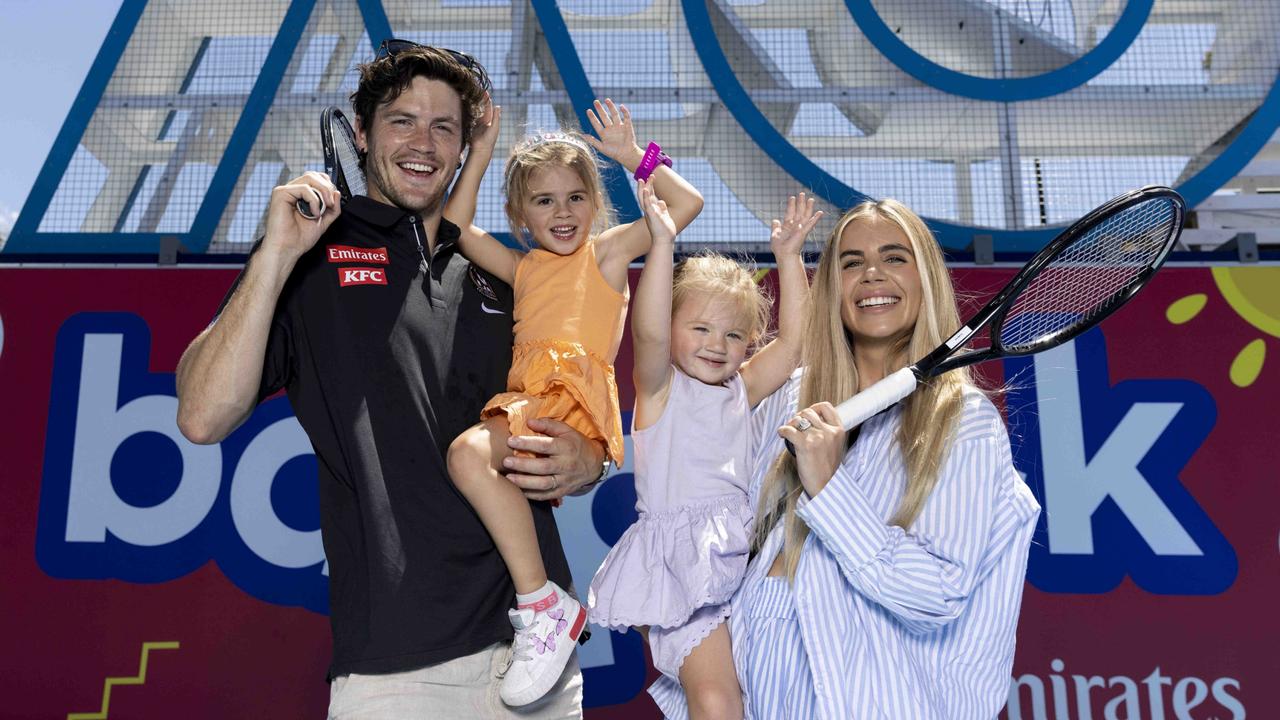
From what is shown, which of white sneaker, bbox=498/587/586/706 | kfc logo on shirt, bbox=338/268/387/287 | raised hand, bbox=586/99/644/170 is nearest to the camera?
white sneaker, bbox=498/587/586/706

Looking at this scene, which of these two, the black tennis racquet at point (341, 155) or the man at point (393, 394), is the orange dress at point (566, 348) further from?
the black tennis racquet at point (341, 155)

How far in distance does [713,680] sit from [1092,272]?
4.09ft

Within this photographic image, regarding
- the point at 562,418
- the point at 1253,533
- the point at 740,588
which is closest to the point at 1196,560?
the point at 1253,533

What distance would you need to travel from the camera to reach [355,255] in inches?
92.8

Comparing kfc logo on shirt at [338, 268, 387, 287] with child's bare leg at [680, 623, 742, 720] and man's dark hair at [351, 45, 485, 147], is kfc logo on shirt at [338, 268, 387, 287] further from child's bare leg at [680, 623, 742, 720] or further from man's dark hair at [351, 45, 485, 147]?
child's bare leg at [680, 623, 742, 720]

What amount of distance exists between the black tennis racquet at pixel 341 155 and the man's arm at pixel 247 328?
0.54ft

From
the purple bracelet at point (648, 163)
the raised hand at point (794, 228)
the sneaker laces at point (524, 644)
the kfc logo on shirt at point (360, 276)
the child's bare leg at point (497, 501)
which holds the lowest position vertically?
the sneaker laces at point (524, 644)

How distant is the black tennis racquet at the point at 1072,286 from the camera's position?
7.14 feet

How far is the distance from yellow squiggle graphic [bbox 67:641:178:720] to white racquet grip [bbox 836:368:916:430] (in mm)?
3046

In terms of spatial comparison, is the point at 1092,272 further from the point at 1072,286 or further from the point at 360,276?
the point at 360,276

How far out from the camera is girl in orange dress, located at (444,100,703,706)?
7.41 ft

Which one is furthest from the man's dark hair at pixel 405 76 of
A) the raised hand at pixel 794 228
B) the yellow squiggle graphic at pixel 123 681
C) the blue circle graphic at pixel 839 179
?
the yellow squiggle graphic at pixel 123 681

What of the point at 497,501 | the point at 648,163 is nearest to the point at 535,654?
the point at 497,501

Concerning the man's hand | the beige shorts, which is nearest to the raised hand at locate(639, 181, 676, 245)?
the man's hand
